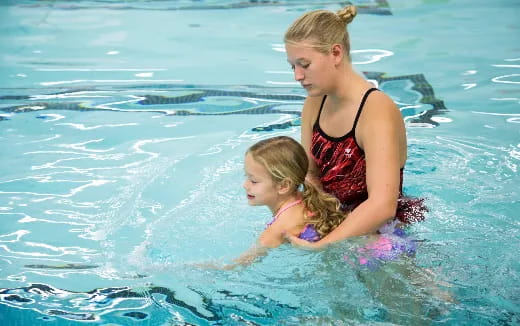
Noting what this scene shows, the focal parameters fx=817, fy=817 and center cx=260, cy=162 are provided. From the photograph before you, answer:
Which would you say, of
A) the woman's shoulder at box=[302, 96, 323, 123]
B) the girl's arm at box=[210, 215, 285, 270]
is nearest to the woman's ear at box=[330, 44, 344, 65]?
the woman's shoulder at box=[302, 96, 323, 123]

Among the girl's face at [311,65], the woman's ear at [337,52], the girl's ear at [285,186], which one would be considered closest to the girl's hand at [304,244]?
the girl's ear at [285,186]

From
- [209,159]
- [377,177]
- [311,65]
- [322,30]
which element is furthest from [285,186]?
[209,159]

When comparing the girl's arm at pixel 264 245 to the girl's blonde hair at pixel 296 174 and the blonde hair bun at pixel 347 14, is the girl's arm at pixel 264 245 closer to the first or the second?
the girl's blonde hair at pixel 296 174

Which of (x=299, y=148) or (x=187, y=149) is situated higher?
(x=299, y=148)

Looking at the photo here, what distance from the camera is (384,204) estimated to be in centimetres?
333

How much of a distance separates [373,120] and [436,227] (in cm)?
100

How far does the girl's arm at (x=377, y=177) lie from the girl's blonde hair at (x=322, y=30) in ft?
1.10

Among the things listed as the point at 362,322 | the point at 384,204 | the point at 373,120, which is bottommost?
the point at 362,322

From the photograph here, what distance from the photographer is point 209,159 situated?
541cm

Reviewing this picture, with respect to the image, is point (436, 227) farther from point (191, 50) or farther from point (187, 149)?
point (191, 50)

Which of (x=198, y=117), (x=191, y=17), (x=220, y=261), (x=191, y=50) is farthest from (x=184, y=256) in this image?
(x=191, y=17)

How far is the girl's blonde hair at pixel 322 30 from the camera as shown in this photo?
11.0 feet

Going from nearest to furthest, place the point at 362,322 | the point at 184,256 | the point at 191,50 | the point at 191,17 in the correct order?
the point at 362,322, the point at 184,256, the point at 191,50, the point at 191,17

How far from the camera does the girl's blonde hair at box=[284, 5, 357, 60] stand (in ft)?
11.0
